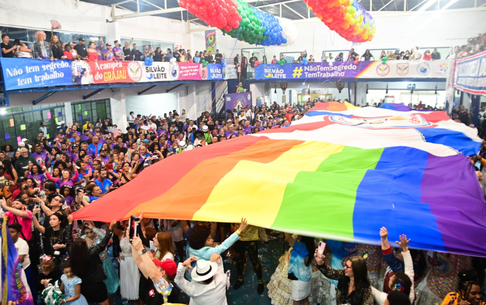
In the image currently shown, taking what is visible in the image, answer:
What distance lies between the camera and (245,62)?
20266mm

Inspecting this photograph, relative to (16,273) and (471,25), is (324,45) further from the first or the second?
(16,273)

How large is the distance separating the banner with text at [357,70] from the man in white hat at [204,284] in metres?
16.9

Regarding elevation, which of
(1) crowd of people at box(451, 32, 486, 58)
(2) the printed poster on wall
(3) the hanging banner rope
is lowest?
(1) crowd of people at box(451, 32, 486, 58)

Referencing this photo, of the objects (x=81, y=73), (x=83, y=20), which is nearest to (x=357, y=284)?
(x=81, y=73)

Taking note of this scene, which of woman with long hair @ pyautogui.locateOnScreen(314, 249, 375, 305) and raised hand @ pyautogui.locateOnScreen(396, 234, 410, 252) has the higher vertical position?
raised hand @ pyautogui.locateOnScreen(396, 234, 410, 252)

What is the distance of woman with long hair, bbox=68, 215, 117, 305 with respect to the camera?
3.92m

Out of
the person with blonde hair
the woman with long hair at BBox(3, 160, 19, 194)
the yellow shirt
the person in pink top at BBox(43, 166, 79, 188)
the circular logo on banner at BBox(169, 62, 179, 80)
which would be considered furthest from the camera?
the circular logo on banner at BBox(169, 62, 179, 80)

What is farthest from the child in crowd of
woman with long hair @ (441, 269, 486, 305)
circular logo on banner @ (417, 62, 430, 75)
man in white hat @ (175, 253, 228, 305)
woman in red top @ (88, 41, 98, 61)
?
circular logo on banner @ (417, 62, 430, 75)

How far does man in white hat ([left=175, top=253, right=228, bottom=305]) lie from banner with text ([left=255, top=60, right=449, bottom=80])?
1689cm

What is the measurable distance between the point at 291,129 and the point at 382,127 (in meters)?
1.94

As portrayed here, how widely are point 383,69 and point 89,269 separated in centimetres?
1723

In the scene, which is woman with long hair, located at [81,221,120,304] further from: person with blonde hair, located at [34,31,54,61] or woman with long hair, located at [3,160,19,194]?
person with blonde hair, located at [34,31,54,61]

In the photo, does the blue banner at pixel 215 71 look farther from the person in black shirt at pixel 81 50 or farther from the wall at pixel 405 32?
Answer: the person in black shirt at pixel 81 50

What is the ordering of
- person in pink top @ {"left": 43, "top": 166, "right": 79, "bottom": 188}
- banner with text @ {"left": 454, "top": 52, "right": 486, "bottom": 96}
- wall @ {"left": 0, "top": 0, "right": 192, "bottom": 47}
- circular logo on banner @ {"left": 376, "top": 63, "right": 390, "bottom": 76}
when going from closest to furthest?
person in pink top @ {"left": 43, "top": 166, "right": 79, "bottom": 188}
banner with text @ {"left": 454, "top": 52, "right": 486, "bottom": 96}
wall @ {"left": 0, "top": 0, "right": 192, "bottom": 47}
circular logo on banner @ {"left": 376, "top": 63, "right": 390, "bottom": 76}
